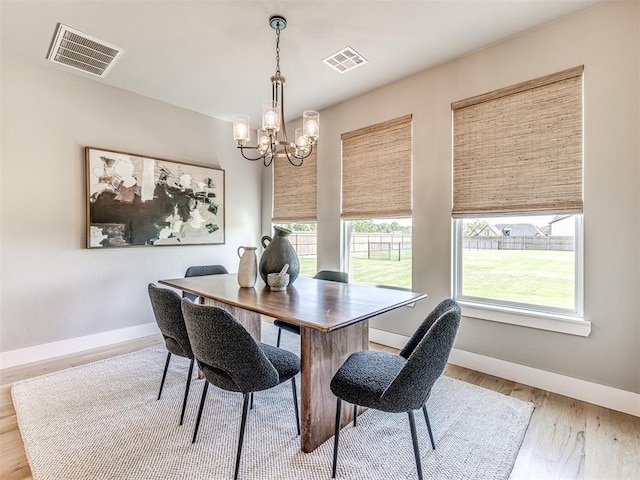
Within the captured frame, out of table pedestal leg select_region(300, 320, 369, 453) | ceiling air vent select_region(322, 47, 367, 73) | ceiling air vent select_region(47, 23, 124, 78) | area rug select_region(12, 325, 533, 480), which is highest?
ceiling air vent select_region(47, 23, 124, 78)

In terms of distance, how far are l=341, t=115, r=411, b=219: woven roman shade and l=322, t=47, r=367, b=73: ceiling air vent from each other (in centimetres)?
71

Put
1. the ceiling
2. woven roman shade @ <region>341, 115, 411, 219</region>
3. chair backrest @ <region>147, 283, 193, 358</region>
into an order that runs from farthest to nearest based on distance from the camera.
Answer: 1. woven roman shade @ <region>341, 115, 411, 219</region>
2. the ceiling
3. chair backrest @ <region>147, 283, 193, 358</region>

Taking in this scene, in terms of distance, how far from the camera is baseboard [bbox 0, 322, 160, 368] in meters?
2.92

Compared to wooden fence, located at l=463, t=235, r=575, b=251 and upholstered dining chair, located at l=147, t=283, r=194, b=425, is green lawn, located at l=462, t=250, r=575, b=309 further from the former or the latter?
upholstered dining chair, located at l=147, t=283, r=194, b=425

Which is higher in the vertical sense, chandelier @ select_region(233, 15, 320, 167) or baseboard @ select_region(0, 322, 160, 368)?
chandelier @ select_region(233, 15, 320, 167)

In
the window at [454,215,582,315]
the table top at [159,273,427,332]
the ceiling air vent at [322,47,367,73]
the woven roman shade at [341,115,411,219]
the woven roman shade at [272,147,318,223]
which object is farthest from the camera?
the woven roman shade at [272,147,318,223]

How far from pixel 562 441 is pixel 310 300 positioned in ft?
5.59

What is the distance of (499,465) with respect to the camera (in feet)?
5.42

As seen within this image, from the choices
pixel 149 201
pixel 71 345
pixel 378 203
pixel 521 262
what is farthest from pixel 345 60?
pixel 71 345

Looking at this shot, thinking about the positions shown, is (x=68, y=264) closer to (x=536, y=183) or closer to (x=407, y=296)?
(x=407, y=296)

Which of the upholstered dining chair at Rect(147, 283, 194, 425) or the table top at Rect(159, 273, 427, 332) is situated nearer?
the table top at Rect(159, 273, 427, 332)

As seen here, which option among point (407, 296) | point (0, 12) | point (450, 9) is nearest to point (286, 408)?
point (407, 296)

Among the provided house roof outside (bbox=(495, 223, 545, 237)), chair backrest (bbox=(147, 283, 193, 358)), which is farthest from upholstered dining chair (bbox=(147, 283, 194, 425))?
house roof outside (bbox=(495, 223, 545, 237))

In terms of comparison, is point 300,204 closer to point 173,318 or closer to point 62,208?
point 62,208
